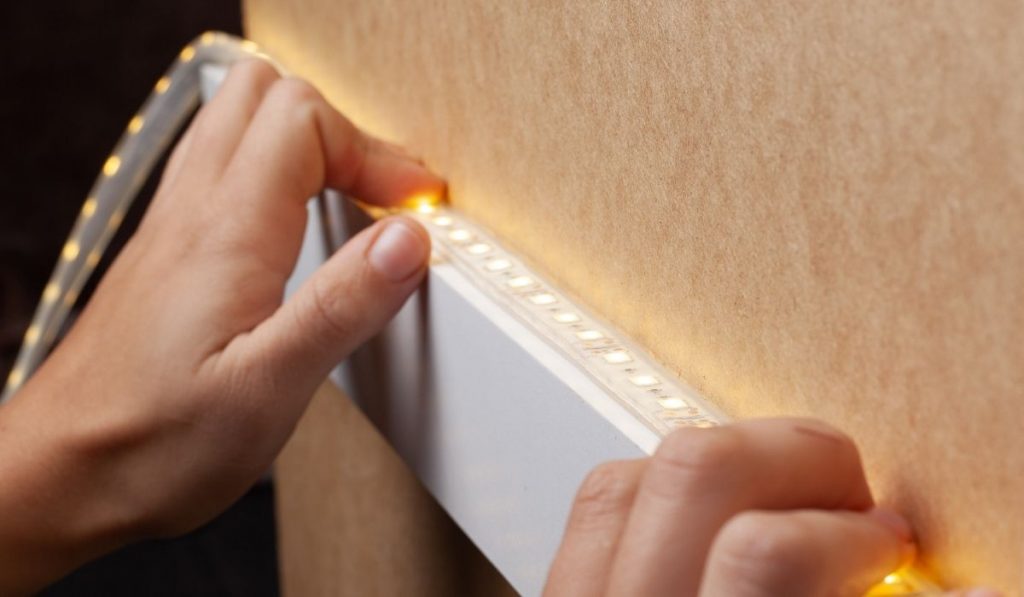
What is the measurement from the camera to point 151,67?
1686 mm

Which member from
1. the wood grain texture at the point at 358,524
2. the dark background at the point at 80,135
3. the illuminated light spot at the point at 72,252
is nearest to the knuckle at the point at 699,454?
the wood grain texture at the point at 358,524

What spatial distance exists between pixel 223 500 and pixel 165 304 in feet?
0.28

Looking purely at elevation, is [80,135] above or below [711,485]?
below

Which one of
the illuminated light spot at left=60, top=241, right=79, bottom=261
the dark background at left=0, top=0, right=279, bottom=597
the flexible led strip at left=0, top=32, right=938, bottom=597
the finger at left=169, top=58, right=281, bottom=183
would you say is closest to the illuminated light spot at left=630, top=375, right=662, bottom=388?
the flexible led strip at left=0, top=32, right=938, bottom=597

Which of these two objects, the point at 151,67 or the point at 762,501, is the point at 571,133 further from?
the point at 151,67

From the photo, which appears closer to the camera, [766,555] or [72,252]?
[766,555]

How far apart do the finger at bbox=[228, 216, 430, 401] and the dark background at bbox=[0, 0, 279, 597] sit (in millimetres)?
1154

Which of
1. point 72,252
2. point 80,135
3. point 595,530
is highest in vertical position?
point 595,530

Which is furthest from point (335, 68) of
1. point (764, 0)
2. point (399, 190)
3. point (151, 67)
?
point (151, 67)

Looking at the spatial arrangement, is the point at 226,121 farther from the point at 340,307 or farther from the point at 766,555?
the point at 766,555

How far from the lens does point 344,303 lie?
1.55 feet

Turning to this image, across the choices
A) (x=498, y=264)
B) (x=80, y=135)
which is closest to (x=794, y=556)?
(x=498, y=264)

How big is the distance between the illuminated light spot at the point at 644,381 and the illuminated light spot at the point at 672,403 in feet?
0.03

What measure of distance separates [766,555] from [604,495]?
0.21ft
